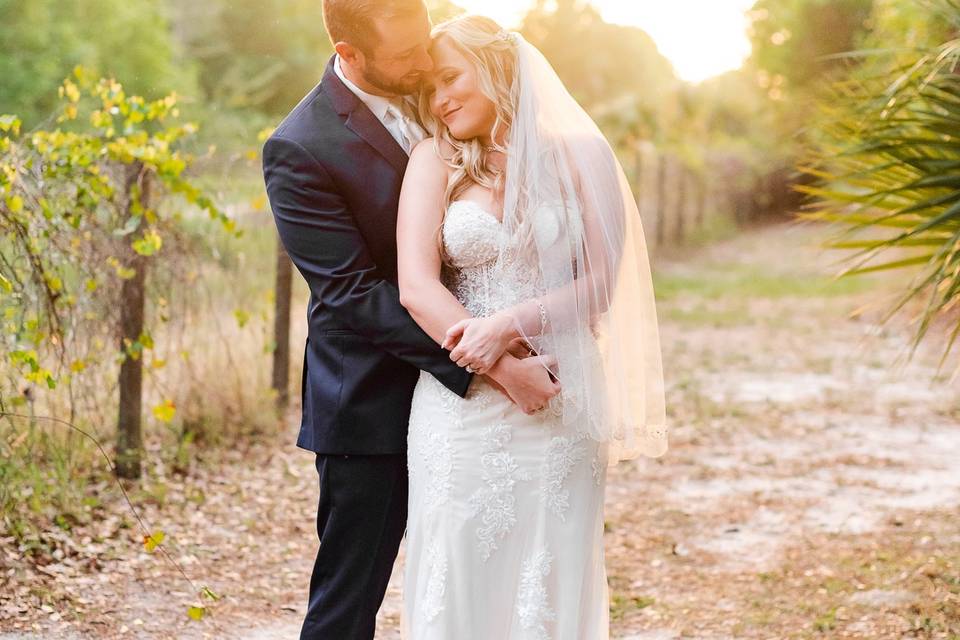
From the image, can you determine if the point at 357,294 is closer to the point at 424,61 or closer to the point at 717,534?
the point at 424,61

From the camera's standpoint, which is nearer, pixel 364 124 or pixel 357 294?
pixel 357 294

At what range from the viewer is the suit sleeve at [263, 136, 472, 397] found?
2857mm

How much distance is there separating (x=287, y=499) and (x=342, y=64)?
3.45 metres

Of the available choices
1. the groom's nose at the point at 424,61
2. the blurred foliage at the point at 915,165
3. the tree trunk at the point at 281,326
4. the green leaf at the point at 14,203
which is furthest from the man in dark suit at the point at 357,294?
the tree trunk at the point at 281,326

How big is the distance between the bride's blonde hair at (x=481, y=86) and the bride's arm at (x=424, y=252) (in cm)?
5

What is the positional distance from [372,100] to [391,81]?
0.13 m

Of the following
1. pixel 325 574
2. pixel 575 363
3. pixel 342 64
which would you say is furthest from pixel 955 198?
pixel 325 574

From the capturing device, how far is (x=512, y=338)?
9.28 feet

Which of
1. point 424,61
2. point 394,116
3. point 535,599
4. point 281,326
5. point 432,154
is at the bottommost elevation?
point 535,599

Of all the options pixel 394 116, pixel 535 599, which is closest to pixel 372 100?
pixel 394 116

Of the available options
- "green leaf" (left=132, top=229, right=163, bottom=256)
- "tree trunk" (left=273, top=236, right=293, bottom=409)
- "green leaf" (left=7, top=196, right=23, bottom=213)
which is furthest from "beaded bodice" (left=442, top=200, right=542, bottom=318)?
"tree trunk" (left=273, top=236, right=293, bottom=409)

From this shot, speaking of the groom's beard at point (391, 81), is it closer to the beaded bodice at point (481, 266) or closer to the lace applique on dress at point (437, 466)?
the beaded bodice at point (481, 266)

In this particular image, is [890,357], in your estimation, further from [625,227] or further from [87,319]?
[625,227]

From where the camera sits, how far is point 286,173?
9.62 feet
